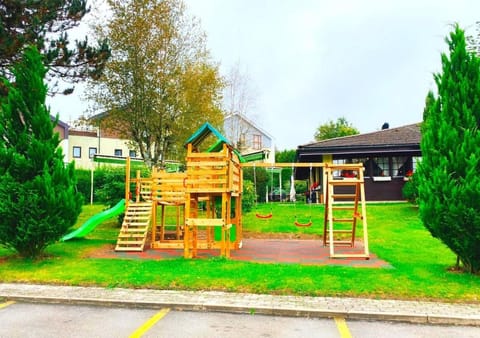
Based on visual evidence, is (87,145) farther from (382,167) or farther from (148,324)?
(148,324)

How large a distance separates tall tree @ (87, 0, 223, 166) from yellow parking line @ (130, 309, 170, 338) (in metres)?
14.6

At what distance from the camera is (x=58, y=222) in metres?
8.50

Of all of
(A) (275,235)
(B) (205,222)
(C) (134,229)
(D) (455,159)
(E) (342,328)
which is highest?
(D) (455,159)

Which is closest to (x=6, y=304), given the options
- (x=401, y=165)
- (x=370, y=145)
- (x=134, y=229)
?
(x=134, y=229)

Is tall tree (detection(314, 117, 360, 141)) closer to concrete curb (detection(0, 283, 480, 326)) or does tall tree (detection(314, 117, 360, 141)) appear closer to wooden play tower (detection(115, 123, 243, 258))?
wooden play tower (detection(115, 123, 243, 258))

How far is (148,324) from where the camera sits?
5004mm

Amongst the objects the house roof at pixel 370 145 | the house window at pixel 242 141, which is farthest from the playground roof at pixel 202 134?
the house window at pixel 242 141

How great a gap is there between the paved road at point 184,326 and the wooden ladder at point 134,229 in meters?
4.70

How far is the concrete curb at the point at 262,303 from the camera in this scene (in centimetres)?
518

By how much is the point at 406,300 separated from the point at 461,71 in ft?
14.7

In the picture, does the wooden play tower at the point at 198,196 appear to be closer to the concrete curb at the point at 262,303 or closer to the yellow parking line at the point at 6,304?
the concrete curb at the point at 262,303

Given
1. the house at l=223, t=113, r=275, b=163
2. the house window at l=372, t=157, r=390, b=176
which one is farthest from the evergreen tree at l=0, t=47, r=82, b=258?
the house at l=223, t=113, r=275, b=163

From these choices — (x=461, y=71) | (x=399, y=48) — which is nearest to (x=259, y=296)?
(x=461, y=71)

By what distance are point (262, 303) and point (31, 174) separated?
605 cm
